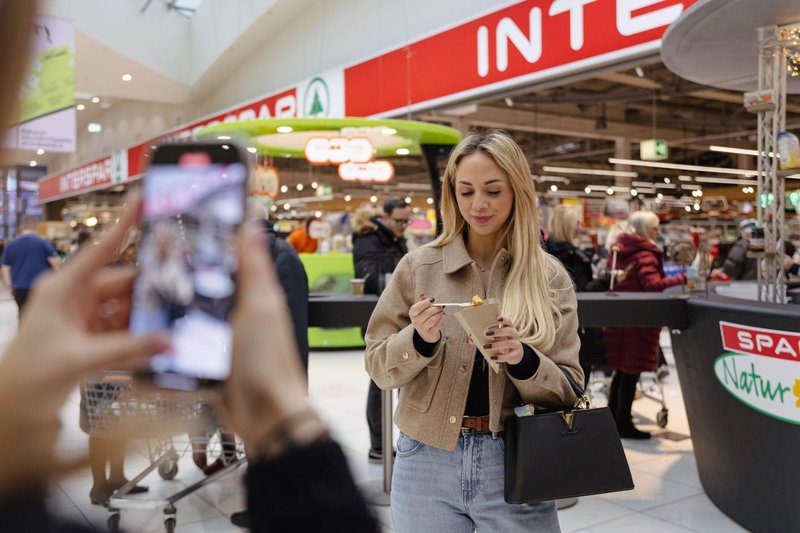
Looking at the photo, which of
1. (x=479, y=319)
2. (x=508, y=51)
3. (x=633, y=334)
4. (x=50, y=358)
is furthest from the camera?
(x=508, y=51)

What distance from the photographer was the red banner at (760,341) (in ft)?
9.08

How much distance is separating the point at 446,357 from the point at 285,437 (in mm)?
1279

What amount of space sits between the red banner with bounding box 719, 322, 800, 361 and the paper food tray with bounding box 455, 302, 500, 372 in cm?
182

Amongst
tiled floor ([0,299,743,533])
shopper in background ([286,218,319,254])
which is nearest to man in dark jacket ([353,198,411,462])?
tiled floor ([0,299,743,533])

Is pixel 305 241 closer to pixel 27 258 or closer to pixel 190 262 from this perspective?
pixel 27 258

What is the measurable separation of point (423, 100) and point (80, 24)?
6709 millimetres

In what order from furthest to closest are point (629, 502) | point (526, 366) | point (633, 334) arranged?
1. point (633, 334)
2. point (629, 502)
3. point (526, 366)

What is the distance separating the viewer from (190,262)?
1.67ft

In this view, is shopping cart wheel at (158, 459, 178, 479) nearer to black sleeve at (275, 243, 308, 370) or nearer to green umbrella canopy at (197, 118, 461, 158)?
black sleeve at (275, 243, 308, 370)

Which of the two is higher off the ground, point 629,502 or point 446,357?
point 446,357

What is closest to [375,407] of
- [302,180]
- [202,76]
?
[202,76]

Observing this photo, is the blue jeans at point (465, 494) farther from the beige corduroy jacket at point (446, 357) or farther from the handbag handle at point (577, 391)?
the handbag handle at point (577, 391)

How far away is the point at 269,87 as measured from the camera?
11.6 metres

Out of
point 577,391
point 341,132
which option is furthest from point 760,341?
point 341,132
